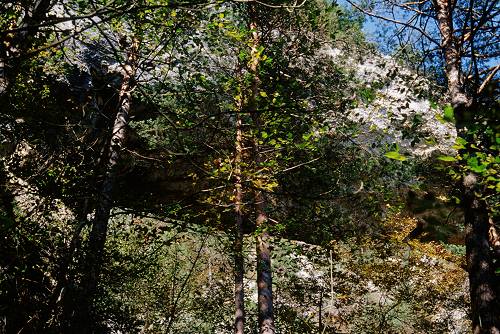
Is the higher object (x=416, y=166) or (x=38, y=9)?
(x=416, y=166)

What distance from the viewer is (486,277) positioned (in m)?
3.99

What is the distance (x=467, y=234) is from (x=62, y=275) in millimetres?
4554

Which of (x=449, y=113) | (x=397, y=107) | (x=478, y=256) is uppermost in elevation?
(x=397, y=107)

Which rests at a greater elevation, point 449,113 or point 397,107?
point 397,107

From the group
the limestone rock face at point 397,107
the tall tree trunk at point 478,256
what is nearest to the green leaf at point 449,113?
the limestone rock face at point 397,107

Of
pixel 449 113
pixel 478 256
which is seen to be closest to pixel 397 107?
pixel 478 256

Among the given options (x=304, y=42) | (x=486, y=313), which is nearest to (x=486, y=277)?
(x=486, y=313)

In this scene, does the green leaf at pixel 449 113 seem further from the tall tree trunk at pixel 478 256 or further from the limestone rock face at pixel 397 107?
the tall tree trunk at pixel 478 256

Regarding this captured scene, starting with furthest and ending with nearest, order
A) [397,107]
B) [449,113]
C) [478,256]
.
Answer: [397,107] < [478,256] < [449,113]

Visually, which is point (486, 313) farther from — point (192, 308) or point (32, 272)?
point (192, 308)

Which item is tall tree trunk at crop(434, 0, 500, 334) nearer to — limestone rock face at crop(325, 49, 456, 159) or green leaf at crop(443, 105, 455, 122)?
limestone rock face at crop(325, 49, 456, 159)

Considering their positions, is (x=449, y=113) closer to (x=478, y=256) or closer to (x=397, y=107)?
(x=478, y=256)

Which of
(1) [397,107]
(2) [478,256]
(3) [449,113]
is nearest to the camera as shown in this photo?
(3) [449,113]

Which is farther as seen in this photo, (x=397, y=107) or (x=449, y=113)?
(x=397, y=107)
